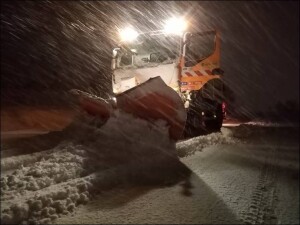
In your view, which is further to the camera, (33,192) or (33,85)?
(33,85)

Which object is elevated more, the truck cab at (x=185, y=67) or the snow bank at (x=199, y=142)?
the truck cab at (x=185, y=67)

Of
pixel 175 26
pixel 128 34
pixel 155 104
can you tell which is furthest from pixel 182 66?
pixel 155 104

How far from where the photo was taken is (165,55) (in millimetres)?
8211

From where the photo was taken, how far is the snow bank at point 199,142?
5676 millimetres

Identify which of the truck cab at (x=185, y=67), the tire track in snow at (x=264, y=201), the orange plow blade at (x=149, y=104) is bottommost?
the tire track in snow at (x=264, y=201)

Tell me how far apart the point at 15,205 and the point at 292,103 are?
2666 cm

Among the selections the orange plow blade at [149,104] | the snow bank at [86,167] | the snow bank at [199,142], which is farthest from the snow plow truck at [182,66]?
the snow bank at [86,167]

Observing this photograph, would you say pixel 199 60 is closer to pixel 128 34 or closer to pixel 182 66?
pixel 182 66

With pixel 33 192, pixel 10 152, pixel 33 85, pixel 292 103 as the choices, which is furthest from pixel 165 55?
pixel 292 103

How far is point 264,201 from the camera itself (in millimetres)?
3494

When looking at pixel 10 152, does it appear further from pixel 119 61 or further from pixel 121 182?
pixel 119 61

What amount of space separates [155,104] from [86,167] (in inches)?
62.8

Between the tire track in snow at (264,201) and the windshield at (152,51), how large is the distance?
425 cm

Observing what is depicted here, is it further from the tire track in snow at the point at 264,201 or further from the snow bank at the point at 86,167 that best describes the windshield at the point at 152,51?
the tire track in snow at the point at 264,201
